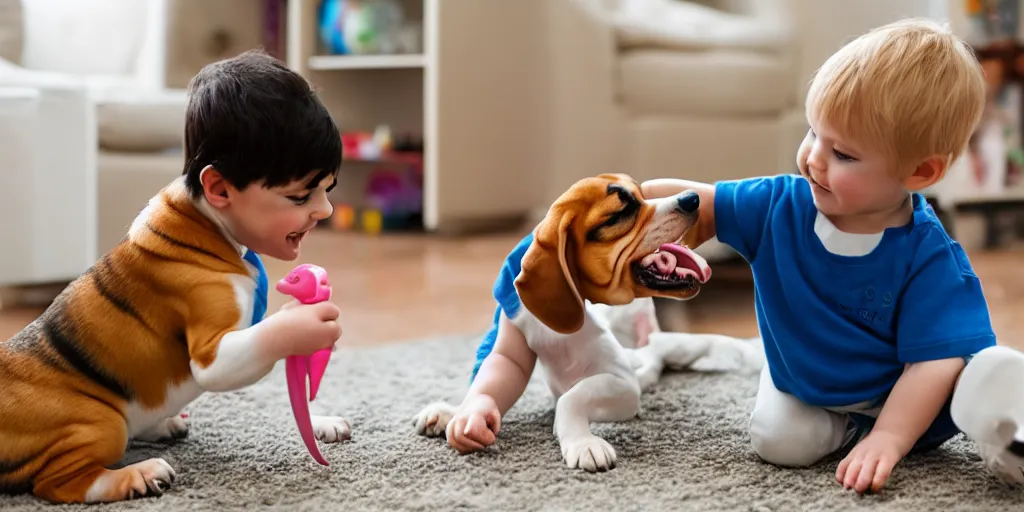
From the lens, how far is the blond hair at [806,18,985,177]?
95 centimetres

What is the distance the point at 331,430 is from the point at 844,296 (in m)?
0.54

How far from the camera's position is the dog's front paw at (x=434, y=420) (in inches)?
44.1

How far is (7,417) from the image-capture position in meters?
0.92

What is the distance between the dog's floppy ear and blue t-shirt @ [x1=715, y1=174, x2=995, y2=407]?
0.21 metres

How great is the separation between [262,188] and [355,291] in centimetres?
129

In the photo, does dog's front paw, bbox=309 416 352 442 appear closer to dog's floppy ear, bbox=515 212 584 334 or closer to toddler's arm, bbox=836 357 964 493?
dog's floppy ear, bbox=515 212 584 334

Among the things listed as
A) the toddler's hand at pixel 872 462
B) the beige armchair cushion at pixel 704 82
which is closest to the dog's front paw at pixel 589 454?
the toddler's hand at pixel 872 462

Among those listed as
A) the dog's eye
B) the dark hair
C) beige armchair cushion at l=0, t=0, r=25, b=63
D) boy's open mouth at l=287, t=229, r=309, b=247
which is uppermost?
beige armchair cushion at l=0, t=0, r=25, b=63

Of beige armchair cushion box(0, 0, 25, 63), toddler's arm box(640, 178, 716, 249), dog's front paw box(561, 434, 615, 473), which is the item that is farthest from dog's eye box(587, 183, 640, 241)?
beige armchair cushion box(0, 0, 25, 63)

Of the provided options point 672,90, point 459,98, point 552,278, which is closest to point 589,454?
point 552,278

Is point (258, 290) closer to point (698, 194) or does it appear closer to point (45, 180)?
point (698, 194)

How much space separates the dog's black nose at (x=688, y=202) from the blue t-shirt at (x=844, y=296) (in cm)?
8

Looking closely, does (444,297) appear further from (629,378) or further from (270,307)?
(629,378)

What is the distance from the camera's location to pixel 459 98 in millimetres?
3244
